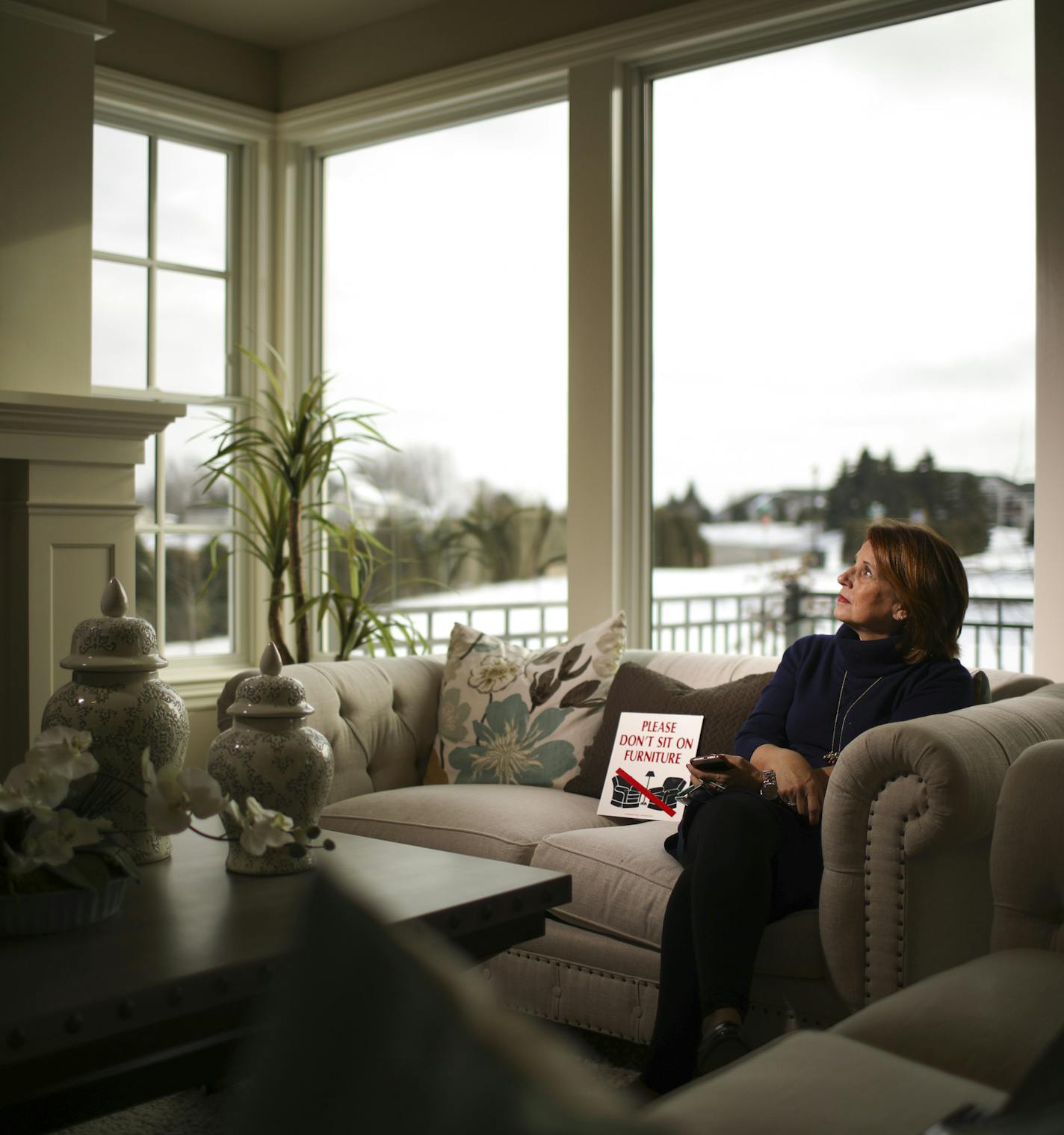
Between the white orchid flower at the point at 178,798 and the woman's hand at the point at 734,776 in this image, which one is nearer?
the white orchid flower at the point at 178,798

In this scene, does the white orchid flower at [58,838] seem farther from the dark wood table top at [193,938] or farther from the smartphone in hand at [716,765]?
the smartphone in hand at [716,765]

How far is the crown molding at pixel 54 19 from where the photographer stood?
3.73 metres

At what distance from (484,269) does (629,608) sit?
143 centimetres

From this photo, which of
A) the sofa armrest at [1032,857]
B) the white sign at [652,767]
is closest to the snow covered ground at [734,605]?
the white sign at [652,767]

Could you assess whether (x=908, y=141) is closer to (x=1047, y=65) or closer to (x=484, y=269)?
(x=1047, y=65)

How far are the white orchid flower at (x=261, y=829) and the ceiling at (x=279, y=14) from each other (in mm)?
3618

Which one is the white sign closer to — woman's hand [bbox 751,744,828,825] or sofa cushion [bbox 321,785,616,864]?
sofa cushion [bbox 321,785,616,864]

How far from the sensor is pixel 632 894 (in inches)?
95.9

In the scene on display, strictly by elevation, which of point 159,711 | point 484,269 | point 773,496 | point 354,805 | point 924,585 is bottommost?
point 354,805

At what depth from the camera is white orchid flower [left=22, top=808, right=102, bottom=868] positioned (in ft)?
5.14

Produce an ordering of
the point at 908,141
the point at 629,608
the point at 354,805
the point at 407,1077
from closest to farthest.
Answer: the point at 407,1077 → the point at 354,805 → the point at 908,141 → the point at 629,608

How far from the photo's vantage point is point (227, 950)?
153 centimetres

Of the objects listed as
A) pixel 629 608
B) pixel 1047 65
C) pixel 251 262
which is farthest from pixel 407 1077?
pixel 251 262

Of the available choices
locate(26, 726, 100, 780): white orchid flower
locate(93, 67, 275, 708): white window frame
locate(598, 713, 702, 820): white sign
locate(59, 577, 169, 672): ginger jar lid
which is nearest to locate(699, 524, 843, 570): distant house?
locate(598, 713, 702, 820): white sign
